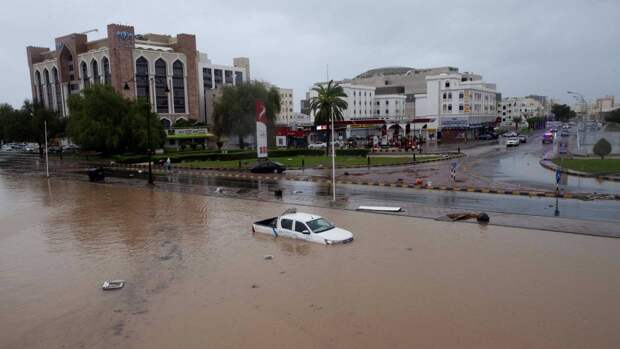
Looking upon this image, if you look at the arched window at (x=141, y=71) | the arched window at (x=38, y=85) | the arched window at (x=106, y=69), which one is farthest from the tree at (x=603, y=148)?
the arched window at (x=38, y=85)

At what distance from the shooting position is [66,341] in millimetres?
10797

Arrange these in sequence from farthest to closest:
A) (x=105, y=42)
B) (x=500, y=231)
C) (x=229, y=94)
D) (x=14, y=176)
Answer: (x=105, y=42)
(x=229, y=94)
(x=14, y=176)
(x=500, y=231)

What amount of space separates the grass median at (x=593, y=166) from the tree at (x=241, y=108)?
44.4 m

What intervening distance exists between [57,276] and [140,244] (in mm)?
3986

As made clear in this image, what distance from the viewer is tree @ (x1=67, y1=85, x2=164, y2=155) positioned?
6141cm

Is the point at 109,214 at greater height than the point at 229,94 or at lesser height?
lesser

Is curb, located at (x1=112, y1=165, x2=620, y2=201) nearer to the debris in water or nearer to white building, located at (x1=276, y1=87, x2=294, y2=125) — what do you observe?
the debris in water

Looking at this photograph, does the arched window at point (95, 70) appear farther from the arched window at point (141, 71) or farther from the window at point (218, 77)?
the window at point (218, 77)

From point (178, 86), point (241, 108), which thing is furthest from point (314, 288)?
point (178, 86)

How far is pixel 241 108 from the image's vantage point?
7200 cm

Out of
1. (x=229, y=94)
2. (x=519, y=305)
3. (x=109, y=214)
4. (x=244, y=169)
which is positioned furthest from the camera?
(x=229, y=94)

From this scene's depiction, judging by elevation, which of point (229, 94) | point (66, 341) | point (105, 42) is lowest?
point (66, 341)

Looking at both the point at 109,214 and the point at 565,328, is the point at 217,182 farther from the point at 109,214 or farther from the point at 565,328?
the point at 565,328

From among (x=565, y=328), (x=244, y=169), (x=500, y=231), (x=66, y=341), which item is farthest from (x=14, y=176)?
(x=565, y=328)
